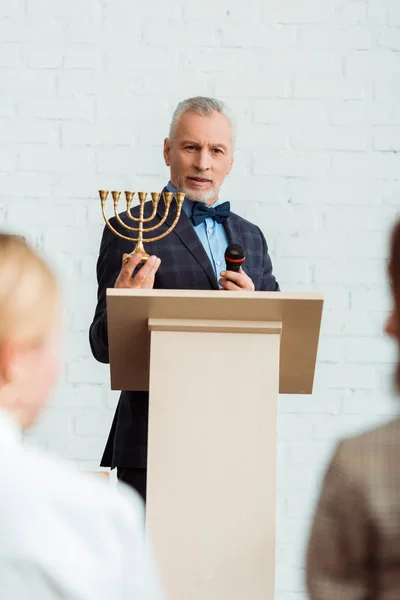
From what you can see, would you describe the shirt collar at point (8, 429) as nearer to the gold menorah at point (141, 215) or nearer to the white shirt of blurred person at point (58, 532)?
the white shirt of blurred person at point (58, 532)

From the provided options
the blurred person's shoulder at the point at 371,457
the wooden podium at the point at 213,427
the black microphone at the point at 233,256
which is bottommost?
the wooden podium at the point at 213,427

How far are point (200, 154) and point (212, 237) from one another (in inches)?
8.9

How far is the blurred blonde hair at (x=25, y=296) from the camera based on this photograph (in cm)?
112

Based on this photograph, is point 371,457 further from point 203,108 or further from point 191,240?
point 203,108

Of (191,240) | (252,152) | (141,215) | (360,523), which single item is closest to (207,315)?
(141,215)

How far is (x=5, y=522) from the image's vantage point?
3.28 ft

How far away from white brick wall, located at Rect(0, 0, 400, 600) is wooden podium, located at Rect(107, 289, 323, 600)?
148cm

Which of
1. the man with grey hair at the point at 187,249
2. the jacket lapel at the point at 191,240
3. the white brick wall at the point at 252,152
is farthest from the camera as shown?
the white brick wall at the point at 252,152

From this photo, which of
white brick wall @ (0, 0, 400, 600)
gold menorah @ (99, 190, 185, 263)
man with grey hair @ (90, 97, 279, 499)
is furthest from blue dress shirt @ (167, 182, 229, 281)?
white brick wall @ (0, 0, 400, 600)

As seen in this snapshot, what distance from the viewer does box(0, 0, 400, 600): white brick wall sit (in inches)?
142

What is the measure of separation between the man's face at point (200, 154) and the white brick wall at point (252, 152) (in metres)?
0.72

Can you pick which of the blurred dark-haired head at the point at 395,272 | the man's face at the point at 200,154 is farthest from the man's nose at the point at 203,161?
the blurred dark-haired head at the point at 395,272

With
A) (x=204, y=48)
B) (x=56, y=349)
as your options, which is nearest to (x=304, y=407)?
(x=204, y=48)

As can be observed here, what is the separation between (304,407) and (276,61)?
1.13 metres
